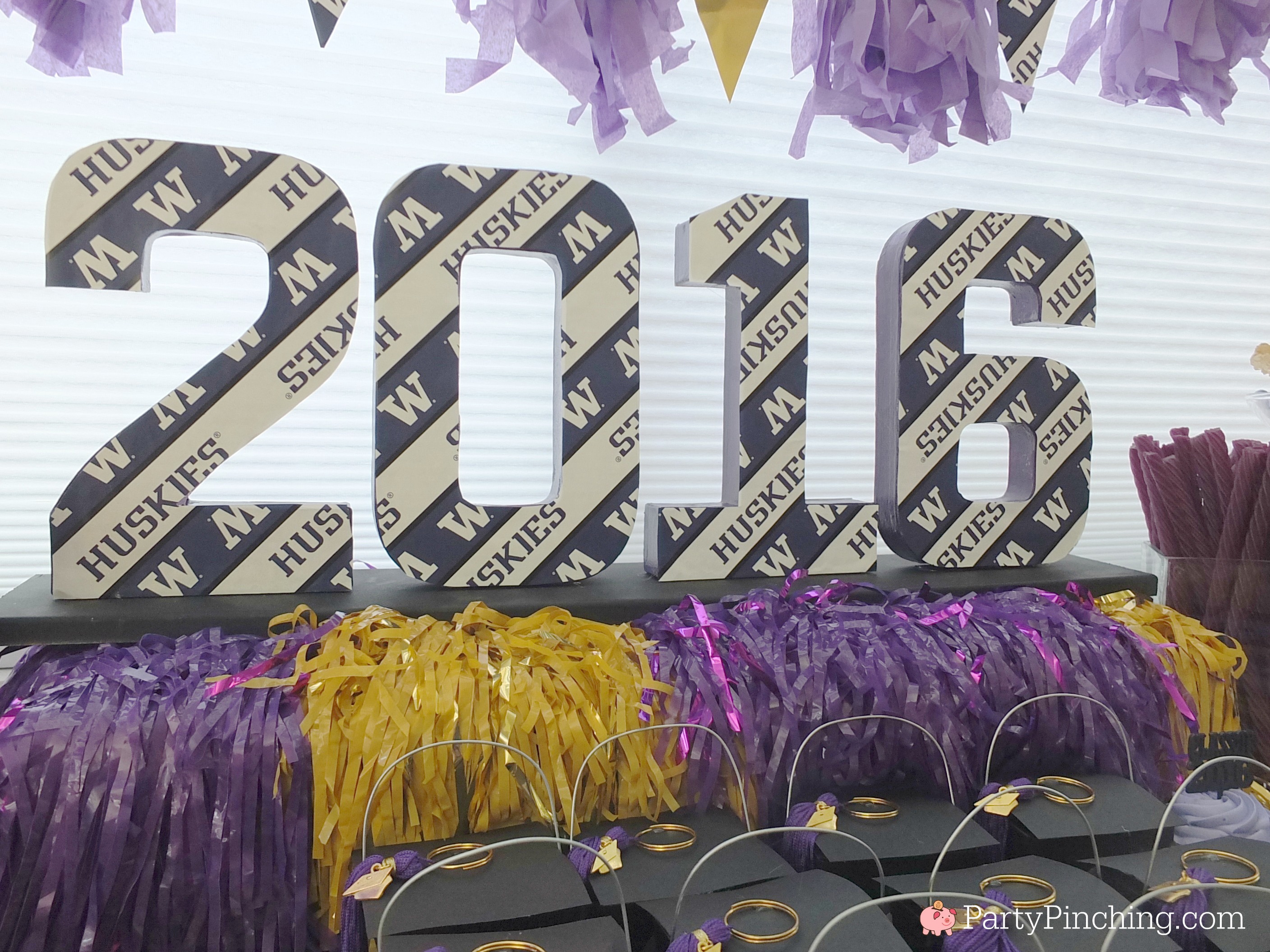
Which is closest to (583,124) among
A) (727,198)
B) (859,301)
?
(727,198)

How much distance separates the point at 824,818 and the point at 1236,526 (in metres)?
0.76

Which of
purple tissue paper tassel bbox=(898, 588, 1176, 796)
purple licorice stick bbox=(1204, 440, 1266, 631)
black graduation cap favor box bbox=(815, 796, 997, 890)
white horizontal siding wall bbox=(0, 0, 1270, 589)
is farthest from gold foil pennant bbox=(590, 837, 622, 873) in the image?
white horizontal siding wall bbox=(0, 0, 1270, 589)

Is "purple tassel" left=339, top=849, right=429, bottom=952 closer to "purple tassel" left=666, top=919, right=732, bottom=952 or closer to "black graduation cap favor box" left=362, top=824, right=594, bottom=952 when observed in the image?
"black graduation cap favor box" left=362, top=824, right=594, bottom=952

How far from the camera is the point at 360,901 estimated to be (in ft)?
Result: 2.53

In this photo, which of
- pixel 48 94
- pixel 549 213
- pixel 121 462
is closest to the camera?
pixel 121 462

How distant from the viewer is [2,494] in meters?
1.57

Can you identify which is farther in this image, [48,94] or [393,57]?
[393,57]

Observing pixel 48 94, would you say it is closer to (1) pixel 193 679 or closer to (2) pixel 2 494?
(2) pixel 2 494

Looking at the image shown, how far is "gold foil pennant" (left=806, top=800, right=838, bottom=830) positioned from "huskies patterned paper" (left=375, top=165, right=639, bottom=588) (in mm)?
537

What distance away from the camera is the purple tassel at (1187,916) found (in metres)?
0.72

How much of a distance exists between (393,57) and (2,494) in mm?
1121

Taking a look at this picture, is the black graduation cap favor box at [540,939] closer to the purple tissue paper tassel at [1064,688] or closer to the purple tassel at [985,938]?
the purple tassel at [985,938]

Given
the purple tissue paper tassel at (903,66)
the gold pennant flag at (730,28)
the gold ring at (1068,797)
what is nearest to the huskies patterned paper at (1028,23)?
the purple tissue paper tassel at (903,66)

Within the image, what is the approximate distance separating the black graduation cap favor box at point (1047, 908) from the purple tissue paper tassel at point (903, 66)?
2.85 feet
